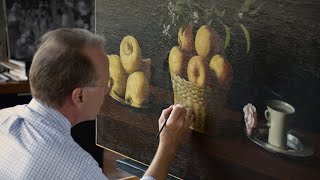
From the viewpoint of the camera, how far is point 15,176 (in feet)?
3.95

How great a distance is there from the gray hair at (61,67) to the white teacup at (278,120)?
48 cm

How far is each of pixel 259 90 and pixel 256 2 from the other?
0.21 metres

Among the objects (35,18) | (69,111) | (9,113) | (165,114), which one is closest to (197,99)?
(165,114)

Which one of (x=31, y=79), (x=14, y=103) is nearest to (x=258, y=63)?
(x=31, y=79)

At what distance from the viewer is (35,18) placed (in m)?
3.32

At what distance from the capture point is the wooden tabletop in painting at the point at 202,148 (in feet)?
3.76

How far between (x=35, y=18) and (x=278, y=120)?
Answer: 2567 millimetres

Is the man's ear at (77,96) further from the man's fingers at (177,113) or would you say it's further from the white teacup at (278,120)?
the white teacup at (278,120)

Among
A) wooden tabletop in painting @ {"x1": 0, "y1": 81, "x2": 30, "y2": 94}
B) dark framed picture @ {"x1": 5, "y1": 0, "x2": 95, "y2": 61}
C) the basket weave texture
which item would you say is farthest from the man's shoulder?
dark framed picture @ {"x1": 5, "y1": 0, "x2": 95, "y2": 61}

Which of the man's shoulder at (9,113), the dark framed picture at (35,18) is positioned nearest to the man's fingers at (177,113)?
the man's shoulder at (9,113)

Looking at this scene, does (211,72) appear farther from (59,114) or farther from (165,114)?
(59,114)

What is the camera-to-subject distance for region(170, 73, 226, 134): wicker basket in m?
1.25

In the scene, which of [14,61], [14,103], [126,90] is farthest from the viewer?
[14,61]

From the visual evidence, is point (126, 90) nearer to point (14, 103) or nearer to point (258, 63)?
point (258, 63)
